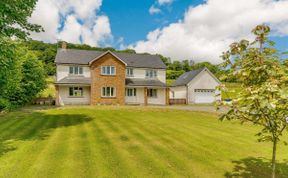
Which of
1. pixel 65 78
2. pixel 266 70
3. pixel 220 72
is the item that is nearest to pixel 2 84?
pixel 220 72

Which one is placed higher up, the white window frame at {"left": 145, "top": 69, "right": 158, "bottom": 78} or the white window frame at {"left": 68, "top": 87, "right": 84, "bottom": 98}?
the white window frame at {"left": 145, "top": 69, "right": 158, "bottom": 78}

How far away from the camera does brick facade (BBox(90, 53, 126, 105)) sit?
32.1 metres

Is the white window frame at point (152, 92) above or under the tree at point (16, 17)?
under

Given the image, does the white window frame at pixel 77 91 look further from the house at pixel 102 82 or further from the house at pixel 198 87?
the house at pixel 198 87

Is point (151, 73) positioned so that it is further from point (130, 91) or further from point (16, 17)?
point (16, 17)

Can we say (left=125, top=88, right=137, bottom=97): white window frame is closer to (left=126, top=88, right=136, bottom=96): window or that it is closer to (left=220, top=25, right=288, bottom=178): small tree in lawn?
(left=126, top=88, right=136, bottom=96): window

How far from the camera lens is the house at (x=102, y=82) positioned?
3219 centimetres

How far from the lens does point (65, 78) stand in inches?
1299

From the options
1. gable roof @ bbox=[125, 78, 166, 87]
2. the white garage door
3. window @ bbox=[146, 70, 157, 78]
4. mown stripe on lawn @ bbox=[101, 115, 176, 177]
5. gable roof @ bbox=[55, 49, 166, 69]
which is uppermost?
gable roof @ bbox=[55, 49, 166, 69]

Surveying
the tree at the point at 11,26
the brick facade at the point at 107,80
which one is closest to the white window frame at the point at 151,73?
the brick facade at the point at 107,80

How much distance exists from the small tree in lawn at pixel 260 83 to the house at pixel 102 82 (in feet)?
91.5

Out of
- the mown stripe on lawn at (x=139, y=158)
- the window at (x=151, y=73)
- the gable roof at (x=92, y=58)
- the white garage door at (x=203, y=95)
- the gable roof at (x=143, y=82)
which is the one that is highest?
the gable roof at (x=92, y=58)

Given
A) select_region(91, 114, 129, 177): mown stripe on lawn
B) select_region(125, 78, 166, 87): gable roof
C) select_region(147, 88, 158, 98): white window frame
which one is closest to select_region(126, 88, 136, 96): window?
select_region(125, 78, 166, 87): gable roof

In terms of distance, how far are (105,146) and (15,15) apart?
8.54 metres
